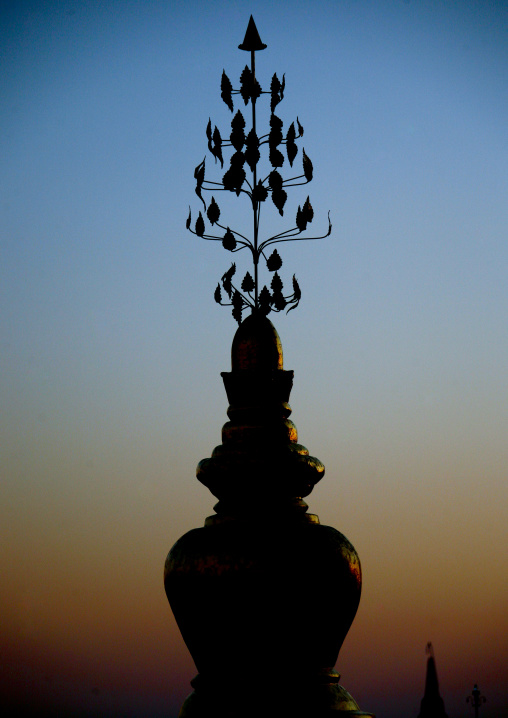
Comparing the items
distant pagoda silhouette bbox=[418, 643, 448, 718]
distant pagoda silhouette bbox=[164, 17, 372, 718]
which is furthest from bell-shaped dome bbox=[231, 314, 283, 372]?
distant pagoda silhouette bbox=[418, 643, 448, 718]

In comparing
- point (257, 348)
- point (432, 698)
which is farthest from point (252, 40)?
point (432, 698)

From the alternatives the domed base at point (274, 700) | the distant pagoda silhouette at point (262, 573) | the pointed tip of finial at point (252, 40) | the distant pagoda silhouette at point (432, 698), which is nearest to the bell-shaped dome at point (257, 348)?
the distant pagoda silhouette at point (262, 573)

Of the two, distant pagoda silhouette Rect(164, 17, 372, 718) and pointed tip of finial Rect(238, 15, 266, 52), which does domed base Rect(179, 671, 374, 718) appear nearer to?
distant pagoda silhouette Rect(164, 17, 372, 718)

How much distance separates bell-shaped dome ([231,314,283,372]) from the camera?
381 inches

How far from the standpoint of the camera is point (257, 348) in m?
9.68

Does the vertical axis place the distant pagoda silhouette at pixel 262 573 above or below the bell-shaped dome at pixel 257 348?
below

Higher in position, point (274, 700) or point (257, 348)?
point (257, 348)

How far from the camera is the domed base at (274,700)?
27.9 feet

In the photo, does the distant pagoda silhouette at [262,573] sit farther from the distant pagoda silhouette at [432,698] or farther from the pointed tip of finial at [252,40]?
the distant pagoda silhouette at [432,698]

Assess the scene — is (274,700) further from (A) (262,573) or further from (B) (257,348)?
(B) (257,348)

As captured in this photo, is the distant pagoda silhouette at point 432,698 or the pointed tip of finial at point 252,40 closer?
the pointed tip of finial at point 252,40

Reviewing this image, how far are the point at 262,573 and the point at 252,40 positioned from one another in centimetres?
533

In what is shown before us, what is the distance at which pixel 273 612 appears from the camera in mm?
8680

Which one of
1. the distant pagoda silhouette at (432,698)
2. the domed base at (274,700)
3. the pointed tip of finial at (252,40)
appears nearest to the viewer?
the domed base at (274,700)
